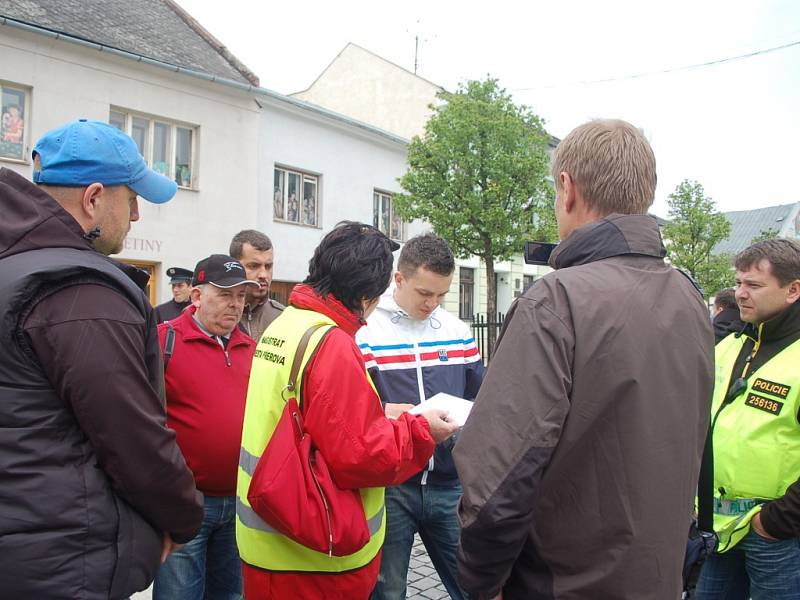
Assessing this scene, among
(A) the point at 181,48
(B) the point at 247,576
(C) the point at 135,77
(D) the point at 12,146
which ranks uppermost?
(A) the point at 181,48

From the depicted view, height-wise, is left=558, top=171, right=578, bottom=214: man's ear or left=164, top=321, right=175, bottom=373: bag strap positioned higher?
left=558, top=171, right=578, bottom=214: man's ear

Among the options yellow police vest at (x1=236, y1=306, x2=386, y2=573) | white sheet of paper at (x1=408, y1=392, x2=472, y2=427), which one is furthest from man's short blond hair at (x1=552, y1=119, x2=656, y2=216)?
white sheet of paper at (x1=408, y1=392, x2=472, y2=427)

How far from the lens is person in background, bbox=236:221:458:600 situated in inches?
83.5

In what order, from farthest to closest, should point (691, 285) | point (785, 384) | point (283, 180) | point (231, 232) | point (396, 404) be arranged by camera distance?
1. point (283, 180)
2. point (231, 232)
3. point (396, 404)
4. point (785, 384)
5. point (691, 285)

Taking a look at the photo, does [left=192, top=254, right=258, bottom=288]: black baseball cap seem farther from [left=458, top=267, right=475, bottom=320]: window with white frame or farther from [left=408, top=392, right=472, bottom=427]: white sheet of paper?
[left=458, top=267, right=475, bottom=320]: window with white frame

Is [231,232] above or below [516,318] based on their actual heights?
above

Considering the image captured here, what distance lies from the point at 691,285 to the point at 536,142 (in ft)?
54.9

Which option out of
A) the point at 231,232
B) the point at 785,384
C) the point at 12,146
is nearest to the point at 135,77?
the point at 12,146

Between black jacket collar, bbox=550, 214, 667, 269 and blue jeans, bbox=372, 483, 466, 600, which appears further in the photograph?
blue jeans, bbox=372, 483, 466, 600

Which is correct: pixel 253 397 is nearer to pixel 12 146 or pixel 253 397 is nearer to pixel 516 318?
pixel 516 318

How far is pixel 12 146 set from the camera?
11586mm

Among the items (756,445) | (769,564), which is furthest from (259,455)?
(769,564)

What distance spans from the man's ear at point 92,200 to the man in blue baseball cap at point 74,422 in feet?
0.30

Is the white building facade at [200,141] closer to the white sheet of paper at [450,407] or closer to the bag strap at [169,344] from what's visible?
the bag strap at [169,344]
